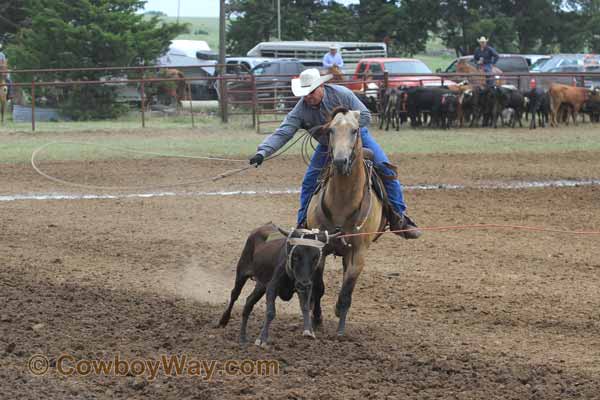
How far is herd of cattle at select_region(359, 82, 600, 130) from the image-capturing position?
80.8ft

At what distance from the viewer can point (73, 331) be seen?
7090 mm

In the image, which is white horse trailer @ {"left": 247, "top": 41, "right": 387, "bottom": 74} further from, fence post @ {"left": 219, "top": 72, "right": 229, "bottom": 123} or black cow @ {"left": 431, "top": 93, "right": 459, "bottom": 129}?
black cow @ {"left": 431, "top": 93, "right": 459, "bottom": 129}

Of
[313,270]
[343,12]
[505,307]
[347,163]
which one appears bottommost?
[505,307]

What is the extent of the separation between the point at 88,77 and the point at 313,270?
2335cm

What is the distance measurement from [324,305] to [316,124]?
5.16ft

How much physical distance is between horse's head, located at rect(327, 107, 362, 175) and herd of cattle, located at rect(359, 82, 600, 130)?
1745 cm

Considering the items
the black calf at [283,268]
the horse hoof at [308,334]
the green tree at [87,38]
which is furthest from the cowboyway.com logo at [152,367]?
the green tree at [87,38]

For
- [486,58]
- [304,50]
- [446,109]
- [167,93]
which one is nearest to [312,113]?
[446,109]

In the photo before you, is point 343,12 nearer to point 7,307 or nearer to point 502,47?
point 502,47

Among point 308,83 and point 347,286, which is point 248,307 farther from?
point 308,83

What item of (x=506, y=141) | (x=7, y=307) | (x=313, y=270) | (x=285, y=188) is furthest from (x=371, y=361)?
(x=506, y=141)

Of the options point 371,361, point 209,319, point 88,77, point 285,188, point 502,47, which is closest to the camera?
point 371,361

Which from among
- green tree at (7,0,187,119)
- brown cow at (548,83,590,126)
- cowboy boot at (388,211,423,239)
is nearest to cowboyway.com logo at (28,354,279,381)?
cowboy boot at (388,211,423,239)

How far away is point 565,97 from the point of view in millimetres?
25672
